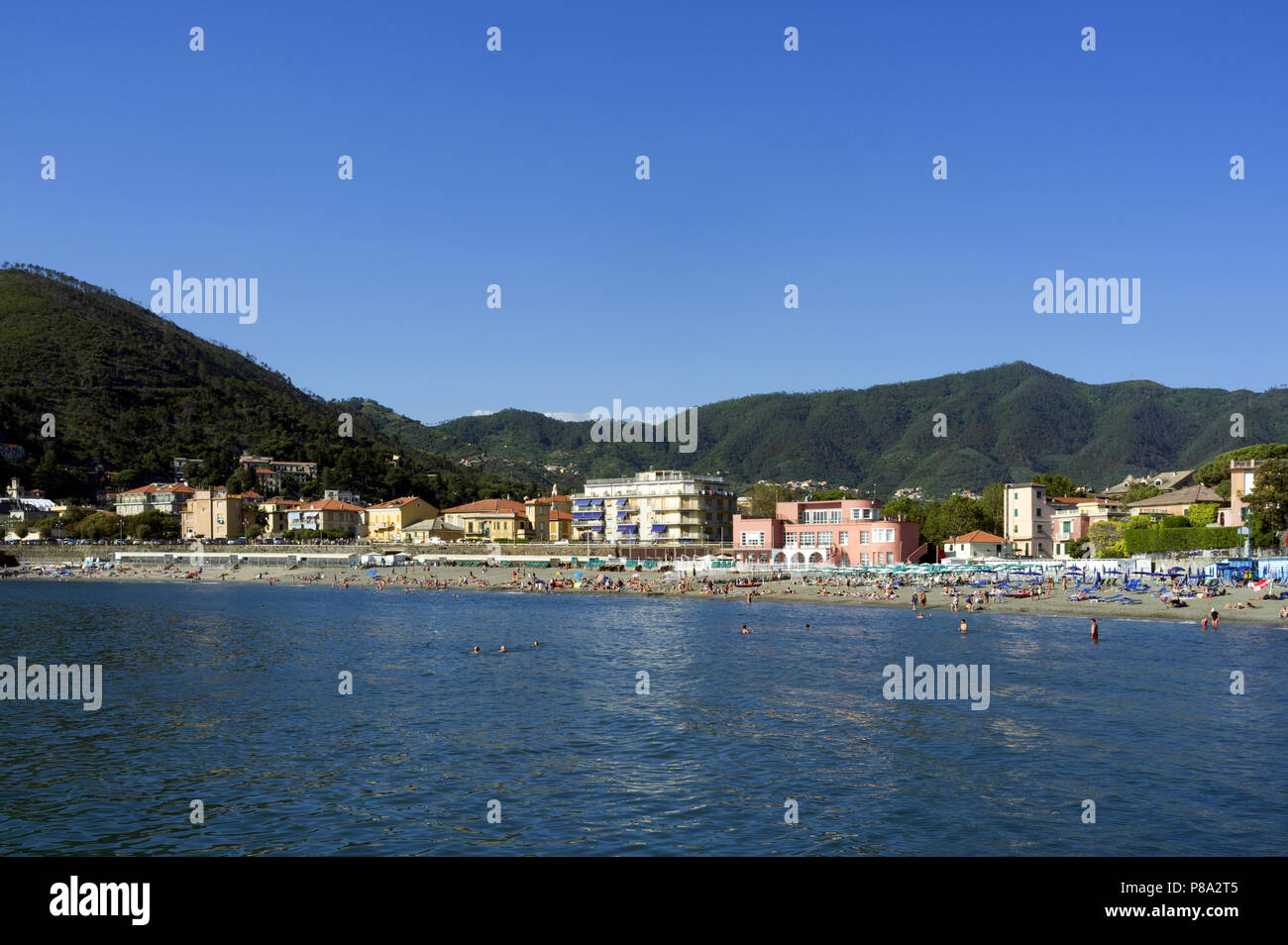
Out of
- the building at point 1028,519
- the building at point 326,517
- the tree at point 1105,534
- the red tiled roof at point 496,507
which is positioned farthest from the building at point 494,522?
the tree at point 1105,534

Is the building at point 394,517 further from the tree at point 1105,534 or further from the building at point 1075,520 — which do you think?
the tree at point 1105,534

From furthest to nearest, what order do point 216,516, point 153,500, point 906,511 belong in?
point 153,500, point 216,516, point 906,511

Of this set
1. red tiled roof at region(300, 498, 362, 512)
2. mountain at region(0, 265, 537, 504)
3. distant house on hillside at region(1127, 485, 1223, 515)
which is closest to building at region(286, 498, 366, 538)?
red tiled roof at region(300, 498, 362, 512)

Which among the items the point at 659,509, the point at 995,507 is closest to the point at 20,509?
the point at 659,509

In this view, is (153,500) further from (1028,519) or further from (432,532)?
(1028,519)

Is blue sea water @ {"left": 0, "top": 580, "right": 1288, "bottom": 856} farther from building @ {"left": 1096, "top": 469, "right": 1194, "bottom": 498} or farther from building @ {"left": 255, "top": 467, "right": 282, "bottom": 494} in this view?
building @ {"left": 255, "top": 467, "right": 282, "bottom": 494}
